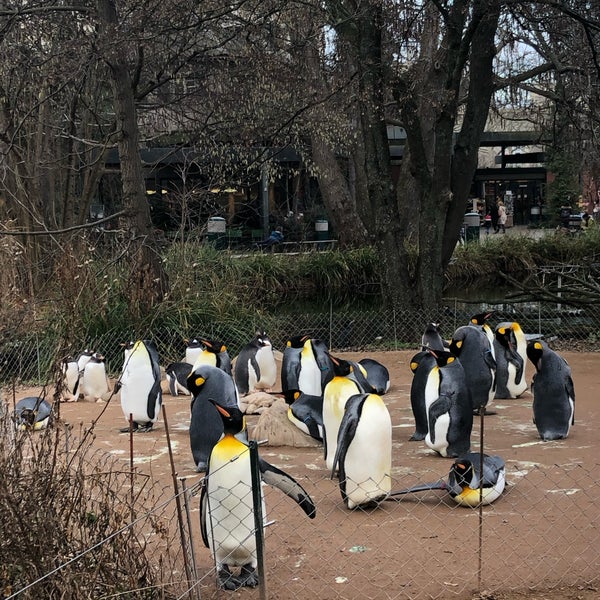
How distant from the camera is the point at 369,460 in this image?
574 centimetres

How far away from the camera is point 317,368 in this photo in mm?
8750

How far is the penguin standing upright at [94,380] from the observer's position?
9.75 meters

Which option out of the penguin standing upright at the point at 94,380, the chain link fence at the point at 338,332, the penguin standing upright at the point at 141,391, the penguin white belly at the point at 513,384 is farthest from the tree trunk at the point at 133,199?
the penguin white belly at the point at 513,384

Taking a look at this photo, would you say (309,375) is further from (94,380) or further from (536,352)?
(94,380)

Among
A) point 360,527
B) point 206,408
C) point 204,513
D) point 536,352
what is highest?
point 536,352

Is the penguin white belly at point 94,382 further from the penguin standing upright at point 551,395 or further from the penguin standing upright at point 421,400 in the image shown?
the penguin standing upright at point 551,395

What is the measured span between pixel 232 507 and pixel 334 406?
1.99 metres

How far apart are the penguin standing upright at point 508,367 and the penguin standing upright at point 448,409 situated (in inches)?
96.3

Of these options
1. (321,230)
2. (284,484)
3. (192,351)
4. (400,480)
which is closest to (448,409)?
(400,480)

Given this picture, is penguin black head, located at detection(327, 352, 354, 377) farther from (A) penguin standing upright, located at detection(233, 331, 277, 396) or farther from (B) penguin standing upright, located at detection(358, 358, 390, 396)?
(A) penguin standing upright, located at detection(233, 331, 277, 396)

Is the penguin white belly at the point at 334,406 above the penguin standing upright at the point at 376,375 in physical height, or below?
above

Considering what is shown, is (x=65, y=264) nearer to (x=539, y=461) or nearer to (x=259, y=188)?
(x=539, y=461)

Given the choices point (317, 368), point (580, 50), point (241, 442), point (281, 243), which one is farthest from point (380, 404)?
point (281, 243)

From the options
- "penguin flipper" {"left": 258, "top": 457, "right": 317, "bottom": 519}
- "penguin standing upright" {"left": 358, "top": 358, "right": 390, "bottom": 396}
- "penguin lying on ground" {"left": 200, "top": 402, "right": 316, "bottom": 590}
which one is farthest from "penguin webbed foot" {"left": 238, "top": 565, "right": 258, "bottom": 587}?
"penguin standing upright" {"left": 358, "top": 358, "right": 390, "bottom": 396}
